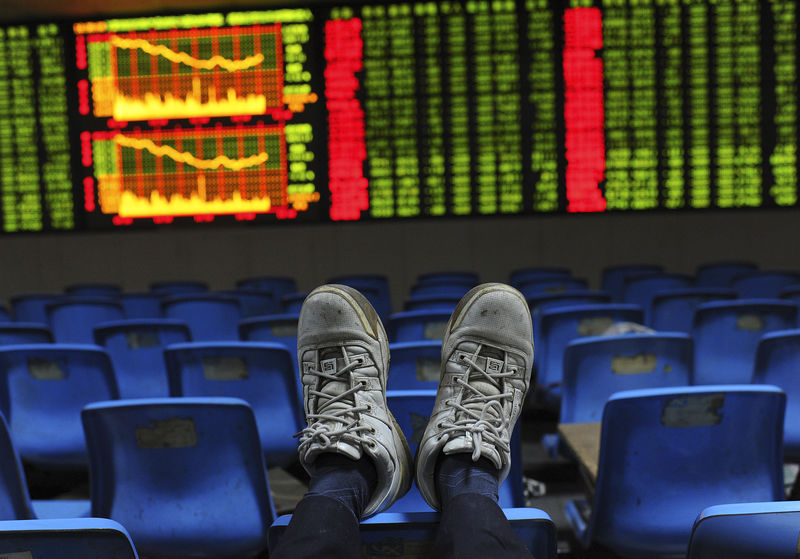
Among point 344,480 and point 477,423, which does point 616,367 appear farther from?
point 344,480

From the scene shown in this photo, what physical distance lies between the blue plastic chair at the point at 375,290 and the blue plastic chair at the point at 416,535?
2.82m

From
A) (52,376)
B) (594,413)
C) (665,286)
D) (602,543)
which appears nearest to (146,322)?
(52,376)

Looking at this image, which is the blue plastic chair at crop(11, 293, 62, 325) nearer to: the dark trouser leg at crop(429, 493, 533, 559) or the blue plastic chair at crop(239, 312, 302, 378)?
the blue plastic chair at crop(239, 312, 302, 378)

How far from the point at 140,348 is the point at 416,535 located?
2.48 meters

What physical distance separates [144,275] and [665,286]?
17.4ft

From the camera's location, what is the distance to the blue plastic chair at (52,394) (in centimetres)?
258

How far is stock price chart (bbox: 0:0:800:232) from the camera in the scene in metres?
6.33

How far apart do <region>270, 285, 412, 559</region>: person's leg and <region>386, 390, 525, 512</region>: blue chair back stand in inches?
11.4

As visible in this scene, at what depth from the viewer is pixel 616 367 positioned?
2.56m

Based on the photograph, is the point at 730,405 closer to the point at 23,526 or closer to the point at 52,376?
the point at 23,526

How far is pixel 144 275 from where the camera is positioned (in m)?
7.57

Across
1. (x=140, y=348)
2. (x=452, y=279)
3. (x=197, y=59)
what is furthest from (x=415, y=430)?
(x=197, y=59)

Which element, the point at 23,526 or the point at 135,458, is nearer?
the point at 23,526

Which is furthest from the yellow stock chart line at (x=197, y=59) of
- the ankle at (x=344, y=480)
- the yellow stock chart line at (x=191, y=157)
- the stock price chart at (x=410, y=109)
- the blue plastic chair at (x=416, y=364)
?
the ankle at (x=344, y=480)
